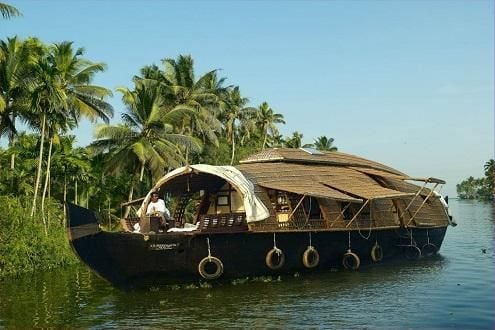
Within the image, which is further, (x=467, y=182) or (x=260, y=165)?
(x=467, y=182)

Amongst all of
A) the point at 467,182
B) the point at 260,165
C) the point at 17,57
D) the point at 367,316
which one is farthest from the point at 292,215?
the point at 467,182

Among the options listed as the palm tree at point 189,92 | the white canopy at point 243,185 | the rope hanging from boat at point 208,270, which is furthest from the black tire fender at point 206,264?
the palm tree at point 189,92

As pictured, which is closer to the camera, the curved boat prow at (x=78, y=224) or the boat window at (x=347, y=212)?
the curved boat prow at (x=78, y=224)

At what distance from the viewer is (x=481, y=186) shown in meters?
114

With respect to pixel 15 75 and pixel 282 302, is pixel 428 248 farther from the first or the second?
pixel 15 75

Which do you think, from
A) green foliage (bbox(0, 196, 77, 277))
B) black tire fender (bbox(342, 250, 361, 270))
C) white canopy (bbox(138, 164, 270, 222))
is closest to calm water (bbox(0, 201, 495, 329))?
black tire fender (bbox(342, 250, 361, 270))

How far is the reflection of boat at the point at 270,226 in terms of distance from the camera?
38.3 feet

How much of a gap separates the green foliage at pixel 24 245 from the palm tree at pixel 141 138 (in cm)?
508

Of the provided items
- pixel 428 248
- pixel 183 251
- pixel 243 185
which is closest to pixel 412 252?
pixel 428 248

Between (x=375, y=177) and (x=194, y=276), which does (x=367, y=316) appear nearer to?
(x=194, y=276)

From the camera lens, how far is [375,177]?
18.5 metres

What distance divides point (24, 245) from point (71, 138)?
1150 centimetres

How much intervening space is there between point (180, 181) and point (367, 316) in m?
7.38

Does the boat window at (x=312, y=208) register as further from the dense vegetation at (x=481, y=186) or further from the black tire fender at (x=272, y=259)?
the dense vegetation at (x=481, y=186)
